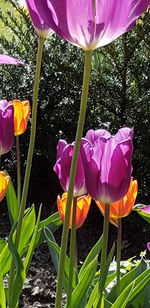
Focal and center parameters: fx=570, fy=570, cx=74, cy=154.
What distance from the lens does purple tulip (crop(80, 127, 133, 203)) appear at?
0.99 metres

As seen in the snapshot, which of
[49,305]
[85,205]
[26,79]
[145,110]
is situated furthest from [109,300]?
[26,79]

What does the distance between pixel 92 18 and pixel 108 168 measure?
0.31 metres

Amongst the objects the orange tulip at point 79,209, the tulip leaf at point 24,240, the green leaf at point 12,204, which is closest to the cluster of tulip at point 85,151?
the orange tulip at point 79,209

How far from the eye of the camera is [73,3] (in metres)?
0.77

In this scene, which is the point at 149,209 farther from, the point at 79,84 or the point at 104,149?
the point at 79,84

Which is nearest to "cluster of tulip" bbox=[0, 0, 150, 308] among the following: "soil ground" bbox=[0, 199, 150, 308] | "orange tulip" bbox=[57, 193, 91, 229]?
"orange tulip" bbox=[57, 193, 91, 229]

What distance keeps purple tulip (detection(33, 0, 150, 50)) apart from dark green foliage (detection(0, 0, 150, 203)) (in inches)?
81.2

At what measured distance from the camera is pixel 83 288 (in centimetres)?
123

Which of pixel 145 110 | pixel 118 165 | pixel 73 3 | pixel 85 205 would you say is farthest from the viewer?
pixel 145 110

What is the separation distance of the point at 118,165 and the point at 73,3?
1.09 feet

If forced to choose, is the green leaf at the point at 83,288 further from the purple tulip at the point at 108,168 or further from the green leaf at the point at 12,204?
the green leaf at the point at 12,204

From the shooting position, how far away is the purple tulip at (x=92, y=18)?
0.77 m

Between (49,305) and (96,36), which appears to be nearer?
(96,36)

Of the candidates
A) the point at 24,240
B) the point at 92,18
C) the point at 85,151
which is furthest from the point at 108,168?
the point at 24,240
